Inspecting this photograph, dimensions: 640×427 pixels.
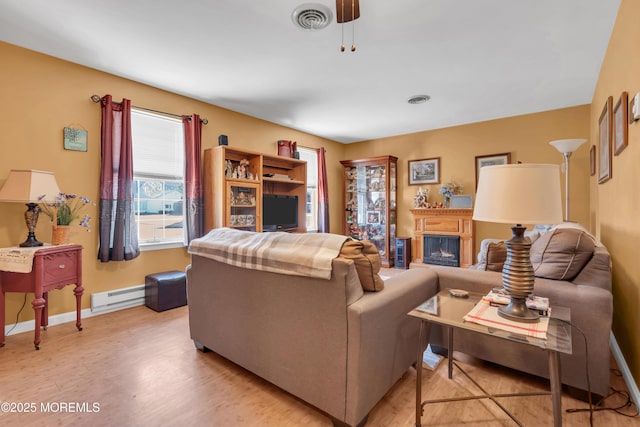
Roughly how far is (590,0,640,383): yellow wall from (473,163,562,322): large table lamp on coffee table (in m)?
0.91

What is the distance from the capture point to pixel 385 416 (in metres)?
1.57

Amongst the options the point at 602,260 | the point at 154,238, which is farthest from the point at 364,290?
the point at 154,238

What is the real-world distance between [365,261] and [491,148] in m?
4.24

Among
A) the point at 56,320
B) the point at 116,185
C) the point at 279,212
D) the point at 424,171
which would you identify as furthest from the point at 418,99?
the point at 56,320

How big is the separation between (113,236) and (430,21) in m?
3.56

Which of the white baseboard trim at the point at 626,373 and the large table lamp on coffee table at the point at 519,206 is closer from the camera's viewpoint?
the large table lamp on coffee table at the point at 519,206

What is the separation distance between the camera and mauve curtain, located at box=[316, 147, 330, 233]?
5.62 metres

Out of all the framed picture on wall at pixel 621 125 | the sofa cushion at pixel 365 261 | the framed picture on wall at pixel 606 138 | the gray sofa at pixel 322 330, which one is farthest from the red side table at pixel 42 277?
the framed picture on wall at pixel 606 138

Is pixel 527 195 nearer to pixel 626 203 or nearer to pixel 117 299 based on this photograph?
pixel 626 203

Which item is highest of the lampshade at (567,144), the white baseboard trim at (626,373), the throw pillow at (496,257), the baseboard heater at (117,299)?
the lampshade at (567,144)

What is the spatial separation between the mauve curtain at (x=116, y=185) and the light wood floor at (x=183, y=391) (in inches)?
37.9

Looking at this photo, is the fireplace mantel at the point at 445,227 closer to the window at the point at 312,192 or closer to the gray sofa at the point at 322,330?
the window at the point at 312,192

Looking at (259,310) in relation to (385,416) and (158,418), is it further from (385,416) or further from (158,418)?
(385,416)

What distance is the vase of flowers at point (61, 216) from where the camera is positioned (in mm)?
2629
